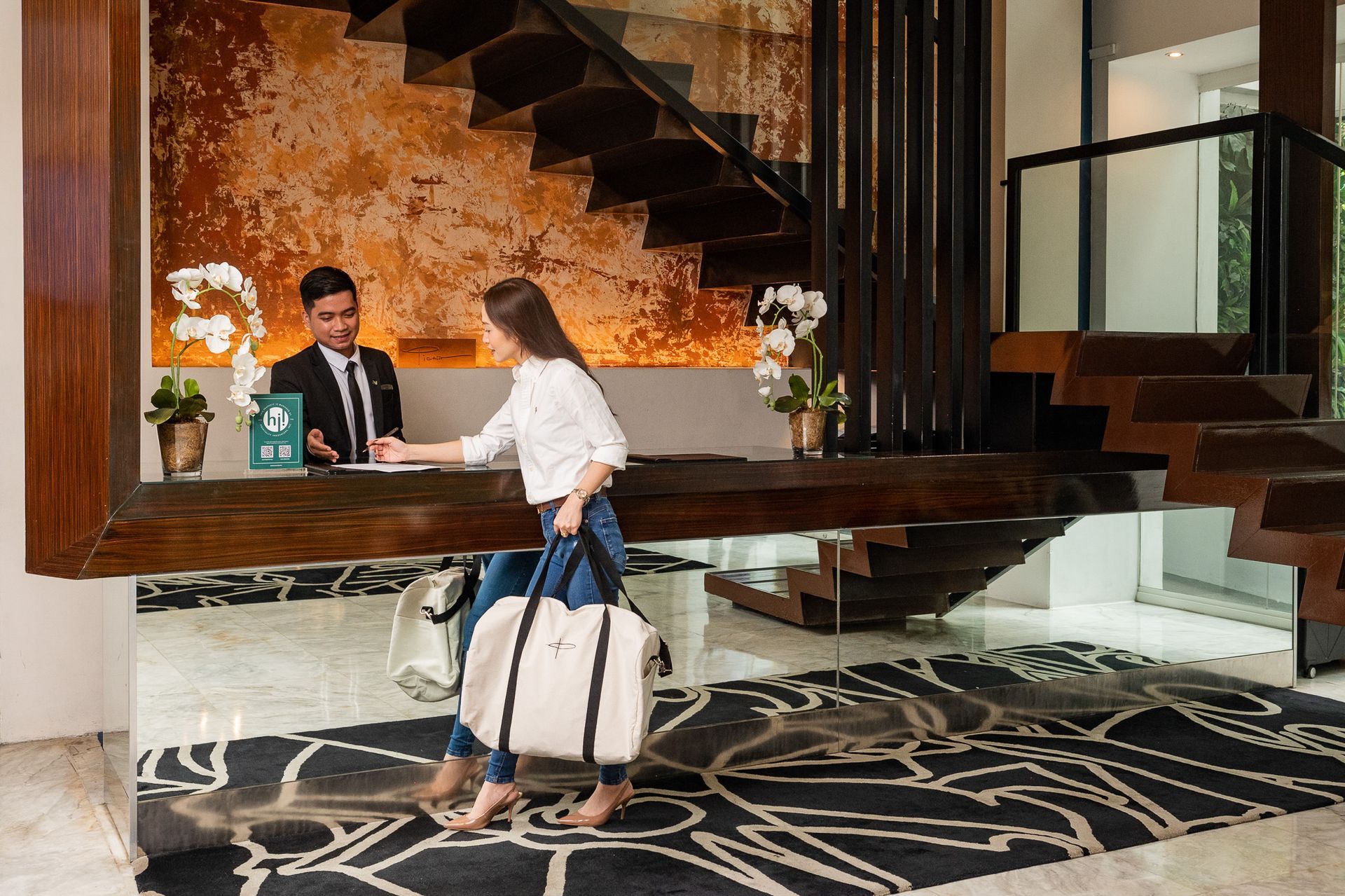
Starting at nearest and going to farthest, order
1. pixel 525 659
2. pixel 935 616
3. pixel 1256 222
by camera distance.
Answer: pixel 525 659 → pixel 935 616 → pixel 1256 222

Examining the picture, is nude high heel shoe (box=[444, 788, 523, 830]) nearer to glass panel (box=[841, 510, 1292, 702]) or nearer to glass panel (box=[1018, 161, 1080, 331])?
glass panel (box=[841, 510, 1292, 702])

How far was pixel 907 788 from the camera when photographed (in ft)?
12.1

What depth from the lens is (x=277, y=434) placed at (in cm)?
326

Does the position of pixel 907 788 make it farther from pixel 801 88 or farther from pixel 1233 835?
pixel 801 88

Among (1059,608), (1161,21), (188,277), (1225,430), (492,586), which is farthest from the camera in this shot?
(1161,21)

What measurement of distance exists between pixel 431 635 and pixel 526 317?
914 mm

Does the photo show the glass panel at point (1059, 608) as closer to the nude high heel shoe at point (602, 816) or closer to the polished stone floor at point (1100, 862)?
the nude high heel shoe at point (602, 816)

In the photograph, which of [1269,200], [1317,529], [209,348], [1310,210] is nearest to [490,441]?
[209,348]

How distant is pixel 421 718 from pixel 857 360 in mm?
1985

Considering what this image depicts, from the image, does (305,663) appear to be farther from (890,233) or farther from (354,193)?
(354,193)

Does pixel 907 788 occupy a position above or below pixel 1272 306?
below

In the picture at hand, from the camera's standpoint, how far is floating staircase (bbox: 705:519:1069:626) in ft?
12.7

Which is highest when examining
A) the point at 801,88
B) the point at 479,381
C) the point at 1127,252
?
the point at 801,88

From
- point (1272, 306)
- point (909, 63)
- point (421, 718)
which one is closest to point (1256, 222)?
point (1272, 306)
